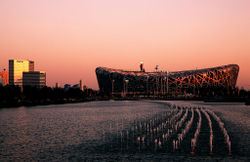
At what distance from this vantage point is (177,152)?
2123cm

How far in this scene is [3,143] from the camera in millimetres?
26094

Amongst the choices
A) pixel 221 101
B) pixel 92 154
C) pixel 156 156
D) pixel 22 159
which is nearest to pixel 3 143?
pixel 22 159

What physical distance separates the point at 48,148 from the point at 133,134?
9207mm

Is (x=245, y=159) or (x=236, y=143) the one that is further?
(x=236, y=143)

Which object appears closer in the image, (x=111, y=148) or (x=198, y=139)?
(x=111, y=148)

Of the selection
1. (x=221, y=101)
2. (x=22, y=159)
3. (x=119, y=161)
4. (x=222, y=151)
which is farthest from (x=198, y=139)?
(x=221, y=101)

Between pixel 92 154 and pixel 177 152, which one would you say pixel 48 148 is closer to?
pixel 92 154

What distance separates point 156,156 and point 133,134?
10.00 metres

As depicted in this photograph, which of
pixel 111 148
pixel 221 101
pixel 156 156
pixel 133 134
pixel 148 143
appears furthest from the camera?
pixel 221 101

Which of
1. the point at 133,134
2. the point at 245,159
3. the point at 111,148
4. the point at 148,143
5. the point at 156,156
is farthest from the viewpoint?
the point at 133,134

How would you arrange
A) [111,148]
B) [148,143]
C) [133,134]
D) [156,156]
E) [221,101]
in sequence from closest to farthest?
[156,156] → [111,148] → [148,143] → [133,134] → [221,101]

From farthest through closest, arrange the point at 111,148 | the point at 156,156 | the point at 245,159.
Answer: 1. the point at 111,148
2. the point at 156,156
3. the point at 245,159

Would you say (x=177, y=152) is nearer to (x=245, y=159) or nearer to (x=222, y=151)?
(x=222, y=151)

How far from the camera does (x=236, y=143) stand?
24.2 meters
